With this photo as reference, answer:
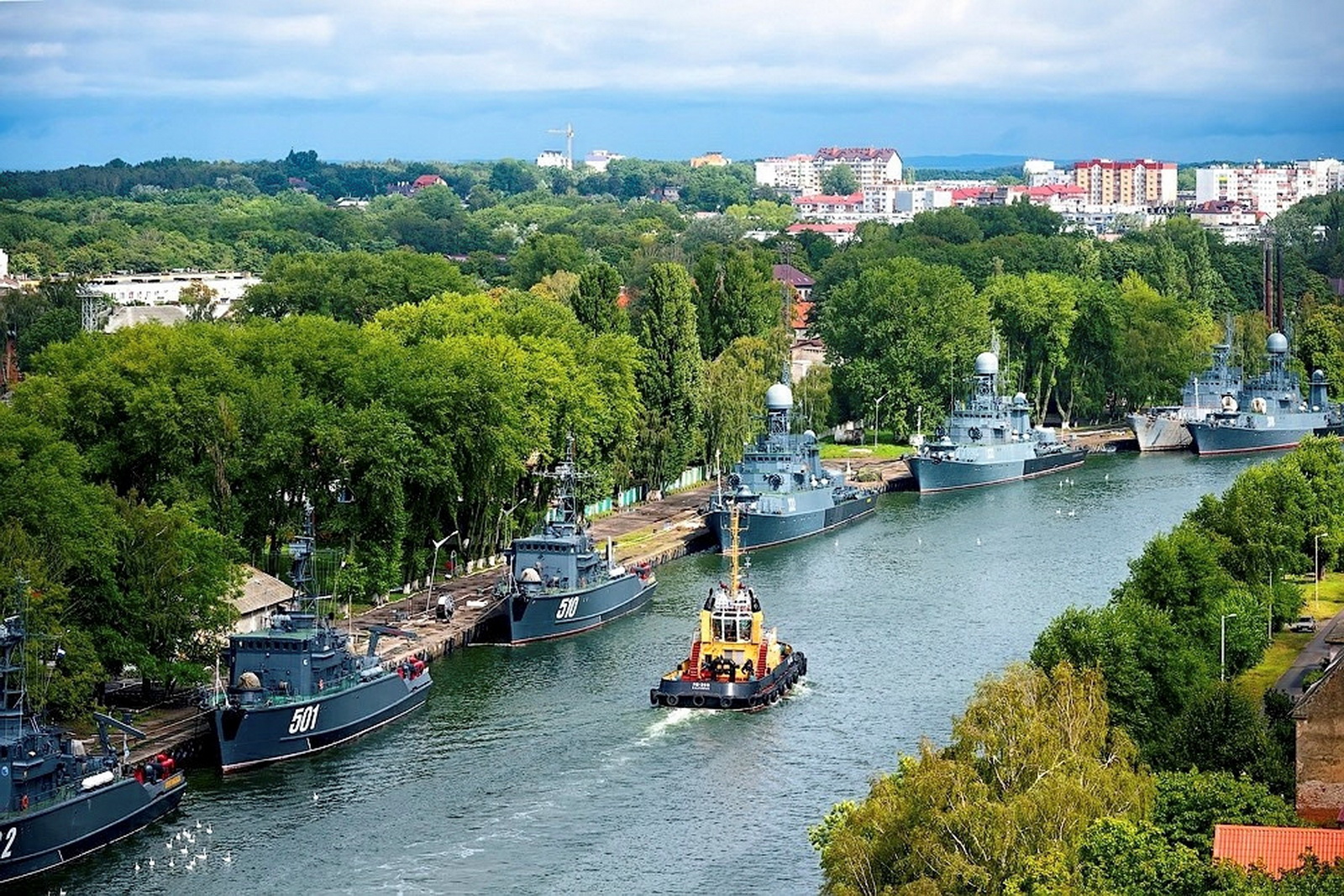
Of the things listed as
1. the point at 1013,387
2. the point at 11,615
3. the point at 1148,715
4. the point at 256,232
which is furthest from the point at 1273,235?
the point at 11,615

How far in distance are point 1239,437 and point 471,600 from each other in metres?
57.5

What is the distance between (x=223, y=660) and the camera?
5806 centimetres

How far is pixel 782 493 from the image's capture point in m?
88.1

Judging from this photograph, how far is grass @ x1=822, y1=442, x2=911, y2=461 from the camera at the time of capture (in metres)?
110

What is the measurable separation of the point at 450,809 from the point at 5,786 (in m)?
9.80

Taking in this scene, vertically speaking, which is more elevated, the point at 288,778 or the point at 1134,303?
the point at 1134,303

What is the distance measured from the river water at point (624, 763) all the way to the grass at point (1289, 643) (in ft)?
22.0

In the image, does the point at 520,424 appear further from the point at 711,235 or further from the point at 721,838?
the point at 711,235

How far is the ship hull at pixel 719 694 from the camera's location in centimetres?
5759

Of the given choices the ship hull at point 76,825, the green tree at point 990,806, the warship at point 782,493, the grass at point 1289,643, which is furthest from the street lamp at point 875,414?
the green tree at point 990,806

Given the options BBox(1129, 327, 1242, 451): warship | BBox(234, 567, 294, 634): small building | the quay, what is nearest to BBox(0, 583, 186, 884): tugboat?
the quay

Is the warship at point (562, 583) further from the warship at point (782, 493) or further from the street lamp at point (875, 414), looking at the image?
the street lamp at point (875, 414)

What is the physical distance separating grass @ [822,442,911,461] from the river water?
2960 centimetres

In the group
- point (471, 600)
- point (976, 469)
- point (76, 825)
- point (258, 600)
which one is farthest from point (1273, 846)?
point (976, 469)
